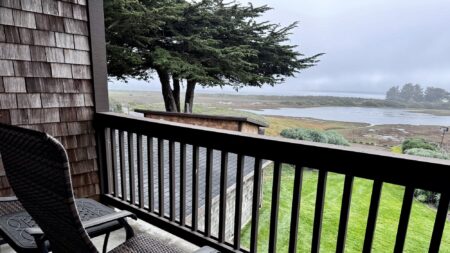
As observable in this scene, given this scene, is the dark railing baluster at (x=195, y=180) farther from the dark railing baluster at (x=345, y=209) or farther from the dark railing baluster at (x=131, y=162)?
the dark railing baluster at (x=345, y=209)

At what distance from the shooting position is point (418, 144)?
574cm

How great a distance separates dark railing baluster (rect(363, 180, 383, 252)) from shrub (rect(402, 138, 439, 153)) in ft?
16.8

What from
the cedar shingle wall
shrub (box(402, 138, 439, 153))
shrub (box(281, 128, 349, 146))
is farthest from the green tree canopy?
the cedar shingle wall

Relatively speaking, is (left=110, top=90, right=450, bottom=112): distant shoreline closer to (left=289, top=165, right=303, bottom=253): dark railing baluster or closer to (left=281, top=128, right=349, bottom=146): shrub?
(left=281, top=128, right=349, bottom=146): shrub

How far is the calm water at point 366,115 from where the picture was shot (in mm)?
5660

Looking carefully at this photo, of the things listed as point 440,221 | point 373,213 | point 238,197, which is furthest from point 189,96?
point 440,221

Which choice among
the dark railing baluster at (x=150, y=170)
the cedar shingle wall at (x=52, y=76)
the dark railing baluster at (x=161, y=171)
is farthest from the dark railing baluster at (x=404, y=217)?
the cedar shingle wall at (x=52, y=76)

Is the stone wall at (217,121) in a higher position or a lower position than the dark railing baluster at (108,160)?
lower

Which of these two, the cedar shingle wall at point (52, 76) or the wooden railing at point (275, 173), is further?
the cedar shingle wall at point (52, 76)

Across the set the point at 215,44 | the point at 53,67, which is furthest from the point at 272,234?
the point at 215,44

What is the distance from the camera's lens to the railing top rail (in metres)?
1.16

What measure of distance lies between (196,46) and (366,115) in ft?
27.6

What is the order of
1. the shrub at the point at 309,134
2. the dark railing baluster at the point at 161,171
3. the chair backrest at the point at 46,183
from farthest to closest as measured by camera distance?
the shrub at the point at 309,134 → the dark railing baluster at the point at 161,171 → the chair backrest at the point at 46,183

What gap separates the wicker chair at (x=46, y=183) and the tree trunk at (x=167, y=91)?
13.3 meters
